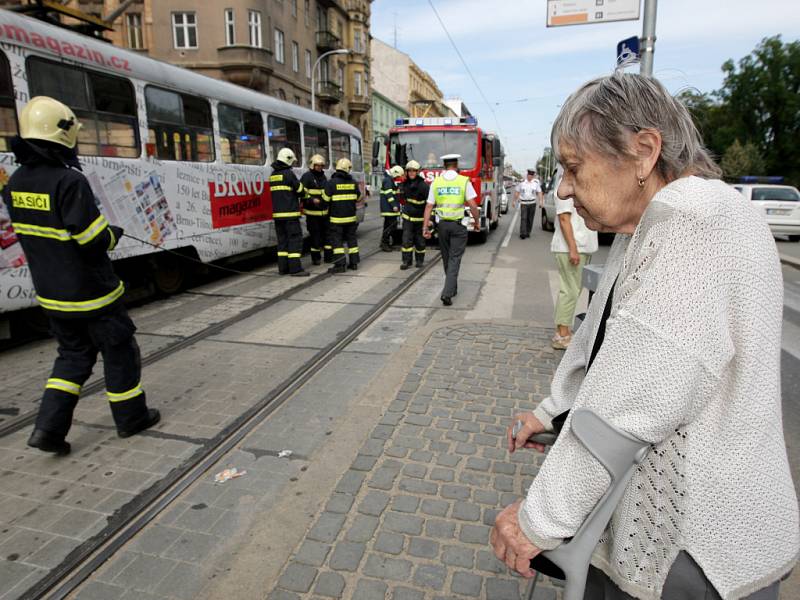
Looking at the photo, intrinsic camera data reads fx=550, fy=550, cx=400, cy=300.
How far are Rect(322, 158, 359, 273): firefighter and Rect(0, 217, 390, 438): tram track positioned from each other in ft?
2.06

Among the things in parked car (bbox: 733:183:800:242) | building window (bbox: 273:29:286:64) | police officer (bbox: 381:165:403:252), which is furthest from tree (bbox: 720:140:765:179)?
police officer (bbox: 381:165:403:252)

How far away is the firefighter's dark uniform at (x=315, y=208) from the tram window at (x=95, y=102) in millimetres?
4210

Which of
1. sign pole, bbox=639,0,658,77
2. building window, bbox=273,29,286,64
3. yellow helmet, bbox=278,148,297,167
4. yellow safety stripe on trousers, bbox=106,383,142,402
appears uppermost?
building window, bbox=273,29,286,64

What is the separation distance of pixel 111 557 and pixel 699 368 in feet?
9.35

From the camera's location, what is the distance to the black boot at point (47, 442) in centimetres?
355

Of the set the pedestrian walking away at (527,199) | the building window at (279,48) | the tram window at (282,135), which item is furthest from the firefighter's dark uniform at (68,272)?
the building window at (279,48)

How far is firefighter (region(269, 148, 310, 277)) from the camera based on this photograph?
32.5 ft

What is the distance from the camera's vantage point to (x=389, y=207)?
1315 cm

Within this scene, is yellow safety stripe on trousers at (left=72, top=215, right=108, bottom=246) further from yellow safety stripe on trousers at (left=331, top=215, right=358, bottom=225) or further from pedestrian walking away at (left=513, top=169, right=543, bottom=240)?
pedestrian walking away at (left=513, top=169, right=543, bottom=240)

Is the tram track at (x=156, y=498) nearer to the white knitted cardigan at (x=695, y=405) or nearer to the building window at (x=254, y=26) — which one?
the white knitted cardigan at (x=695, y=405)

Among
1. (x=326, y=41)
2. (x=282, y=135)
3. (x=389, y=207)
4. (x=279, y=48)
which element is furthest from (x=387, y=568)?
(x=326, y=41)

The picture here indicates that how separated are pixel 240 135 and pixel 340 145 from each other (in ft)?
19.1

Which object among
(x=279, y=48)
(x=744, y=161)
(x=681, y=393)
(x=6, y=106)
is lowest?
(x=681, y=393)

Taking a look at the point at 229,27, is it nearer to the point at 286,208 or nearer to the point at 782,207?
the point at 286,208
